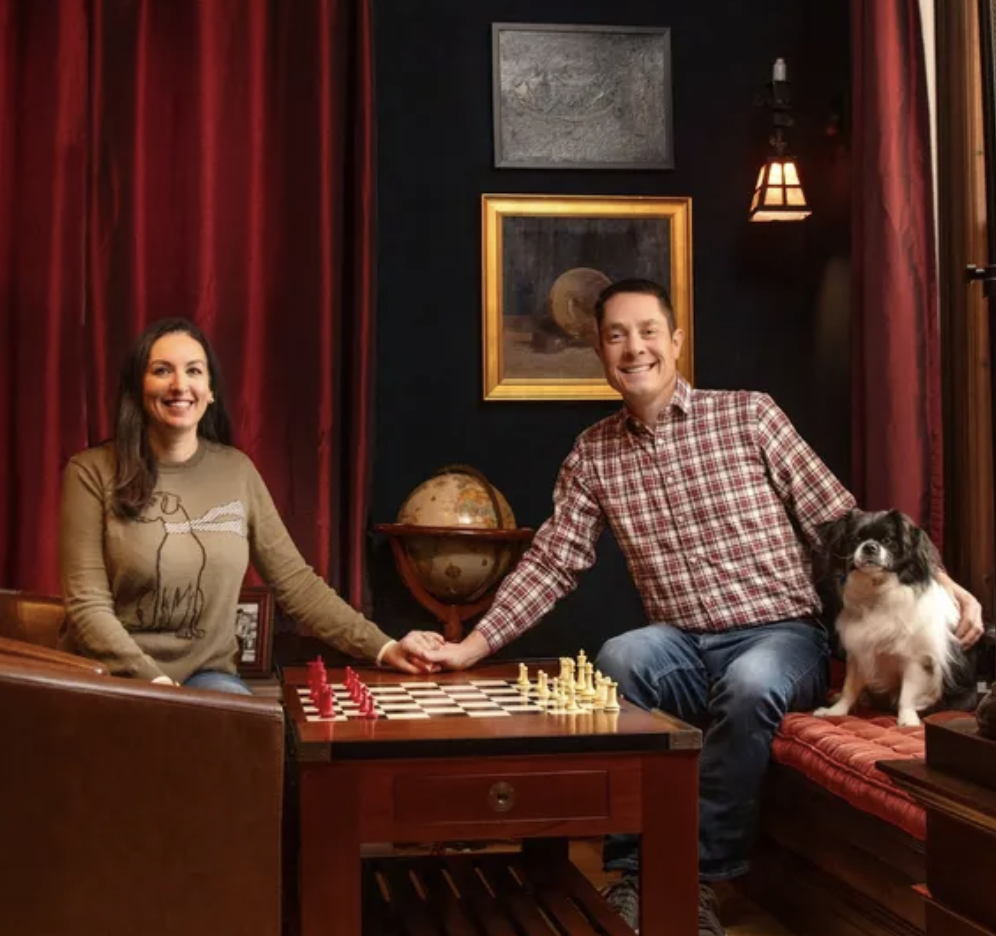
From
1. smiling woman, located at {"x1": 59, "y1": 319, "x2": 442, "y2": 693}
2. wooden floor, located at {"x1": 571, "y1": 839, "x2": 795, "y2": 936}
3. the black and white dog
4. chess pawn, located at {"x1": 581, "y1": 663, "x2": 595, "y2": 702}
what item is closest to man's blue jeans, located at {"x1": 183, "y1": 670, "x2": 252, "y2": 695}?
smiling woman, located at {"x1": 59, "y1": 319, "x2": 442, "y2": 693}

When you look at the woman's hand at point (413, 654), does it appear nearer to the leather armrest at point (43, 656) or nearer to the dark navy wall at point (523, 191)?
the leather armrest at point (43, 656)

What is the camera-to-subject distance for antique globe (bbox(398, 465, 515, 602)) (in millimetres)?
4379

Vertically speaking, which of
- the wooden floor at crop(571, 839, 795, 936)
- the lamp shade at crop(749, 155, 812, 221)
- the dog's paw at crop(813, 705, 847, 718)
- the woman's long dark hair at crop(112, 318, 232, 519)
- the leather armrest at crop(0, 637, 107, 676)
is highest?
the lamp shade at crop(749, 155, 812, 221)

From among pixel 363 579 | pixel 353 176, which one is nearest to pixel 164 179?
pixel 353 176

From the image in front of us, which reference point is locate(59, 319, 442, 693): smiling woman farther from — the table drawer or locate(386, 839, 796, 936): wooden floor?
the table drawer

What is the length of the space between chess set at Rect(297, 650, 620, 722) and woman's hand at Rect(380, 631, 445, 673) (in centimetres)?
14

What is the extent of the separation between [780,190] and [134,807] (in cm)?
344

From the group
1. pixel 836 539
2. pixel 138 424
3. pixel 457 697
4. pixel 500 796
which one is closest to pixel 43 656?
pixel 500 796

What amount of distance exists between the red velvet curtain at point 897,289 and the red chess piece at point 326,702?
1927 millimetres

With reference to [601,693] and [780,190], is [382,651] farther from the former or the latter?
[780,190]

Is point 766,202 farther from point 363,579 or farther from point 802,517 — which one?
point 363,579

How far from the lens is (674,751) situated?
2570 millimetres

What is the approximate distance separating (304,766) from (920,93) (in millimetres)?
2845

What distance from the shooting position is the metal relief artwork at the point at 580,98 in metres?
4.93
